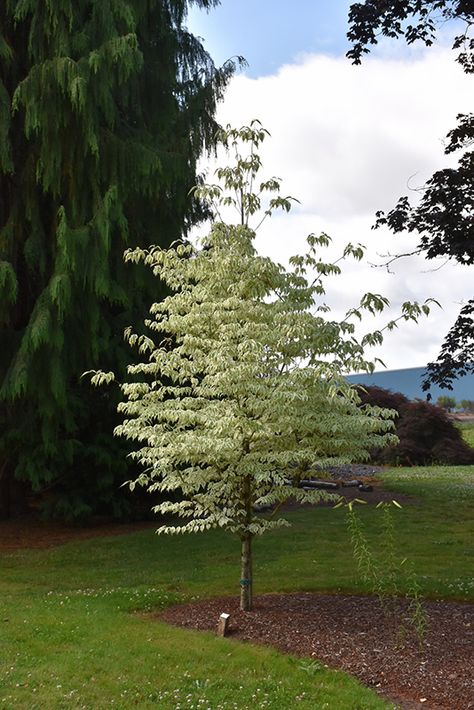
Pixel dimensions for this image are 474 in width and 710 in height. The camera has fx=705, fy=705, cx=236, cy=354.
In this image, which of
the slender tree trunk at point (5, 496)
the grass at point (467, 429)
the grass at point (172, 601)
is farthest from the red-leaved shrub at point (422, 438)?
the slender tree trunk at point (5, 496)

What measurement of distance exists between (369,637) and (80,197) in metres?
8.20

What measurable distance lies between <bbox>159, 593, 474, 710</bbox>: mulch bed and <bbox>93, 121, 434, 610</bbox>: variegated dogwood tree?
1.76 ft

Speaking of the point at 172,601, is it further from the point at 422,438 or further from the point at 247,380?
the point at 422,438

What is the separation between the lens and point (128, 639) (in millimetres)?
6641

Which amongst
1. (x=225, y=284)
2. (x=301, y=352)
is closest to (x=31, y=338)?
(x=225, y=284)

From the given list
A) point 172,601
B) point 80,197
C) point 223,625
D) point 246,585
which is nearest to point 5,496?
point 80,197

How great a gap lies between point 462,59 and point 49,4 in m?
7.18

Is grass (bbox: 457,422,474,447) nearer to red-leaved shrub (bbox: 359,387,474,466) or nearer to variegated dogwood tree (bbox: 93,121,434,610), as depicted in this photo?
red-leaved shrub (bbox: 359,387,474,466)

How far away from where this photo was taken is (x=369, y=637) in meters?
6.67

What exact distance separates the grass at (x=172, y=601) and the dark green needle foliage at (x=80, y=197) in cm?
214

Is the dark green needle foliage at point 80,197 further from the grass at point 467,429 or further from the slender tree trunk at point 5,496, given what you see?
the grass at point 467,429

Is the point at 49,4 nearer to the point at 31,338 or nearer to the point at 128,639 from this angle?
the point at 31,338

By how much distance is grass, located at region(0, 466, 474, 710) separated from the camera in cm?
550

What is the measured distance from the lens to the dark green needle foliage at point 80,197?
10.9 m
